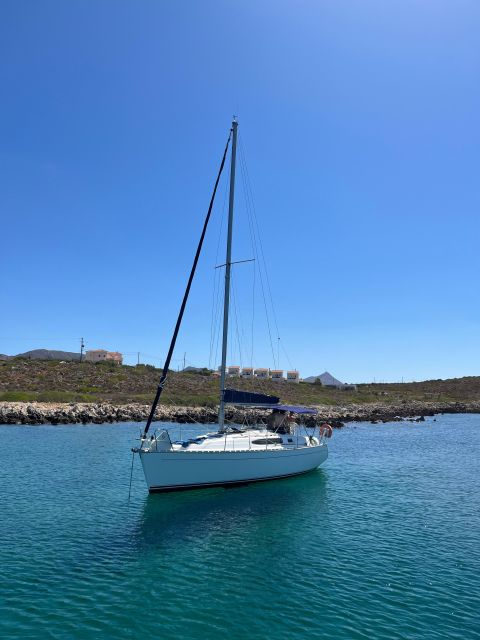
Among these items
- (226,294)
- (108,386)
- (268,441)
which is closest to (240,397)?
(268,441)

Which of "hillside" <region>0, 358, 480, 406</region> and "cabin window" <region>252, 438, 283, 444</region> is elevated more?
"hillside" <region>0, 358, 480, 406</region>

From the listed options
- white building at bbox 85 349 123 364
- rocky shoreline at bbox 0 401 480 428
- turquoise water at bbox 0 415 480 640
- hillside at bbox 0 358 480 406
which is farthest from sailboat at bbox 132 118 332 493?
white building at bbox 85 349 123 364

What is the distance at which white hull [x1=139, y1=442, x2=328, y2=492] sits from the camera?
867 inches

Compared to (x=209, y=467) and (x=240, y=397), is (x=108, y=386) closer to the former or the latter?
(x=240, y=397)

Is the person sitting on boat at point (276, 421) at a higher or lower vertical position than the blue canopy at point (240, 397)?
lower

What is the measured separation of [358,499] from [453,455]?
21.2 metres

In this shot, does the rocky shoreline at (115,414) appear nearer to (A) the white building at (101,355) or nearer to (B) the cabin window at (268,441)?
(B) the cabin window at (268,441)

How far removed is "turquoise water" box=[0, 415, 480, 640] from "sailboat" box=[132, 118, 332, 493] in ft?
3.19

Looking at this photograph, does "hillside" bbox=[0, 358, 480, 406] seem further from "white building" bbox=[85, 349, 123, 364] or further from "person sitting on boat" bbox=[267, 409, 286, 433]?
"person sitting on boat" bbox=[267, 409, 286, 433]

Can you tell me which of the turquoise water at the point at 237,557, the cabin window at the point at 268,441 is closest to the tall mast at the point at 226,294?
the cabin window at the point at 268,441

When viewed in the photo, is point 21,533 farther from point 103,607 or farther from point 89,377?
point 89,377

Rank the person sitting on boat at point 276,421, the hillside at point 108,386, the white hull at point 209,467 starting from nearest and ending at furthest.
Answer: the white hull at point 209,467, the person sitting on boat at point 276,421, the hillside at point 108,386

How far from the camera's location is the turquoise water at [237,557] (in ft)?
37.7

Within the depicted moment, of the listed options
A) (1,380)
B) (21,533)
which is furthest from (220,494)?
(1,380)
